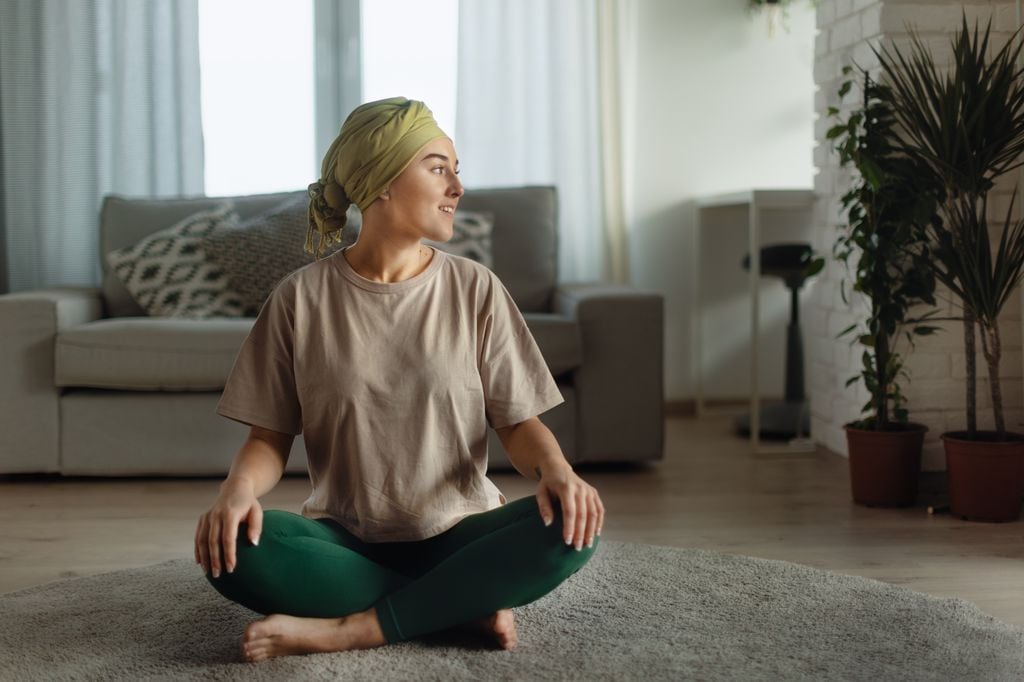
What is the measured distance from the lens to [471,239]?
3.85 metres

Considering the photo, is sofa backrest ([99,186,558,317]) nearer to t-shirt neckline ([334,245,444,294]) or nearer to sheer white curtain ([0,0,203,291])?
sheer white curtain ([0,0,203,291])

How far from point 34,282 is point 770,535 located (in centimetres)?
276

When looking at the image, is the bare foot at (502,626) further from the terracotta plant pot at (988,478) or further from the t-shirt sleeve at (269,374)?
the terracotta plant pot at (988,478)

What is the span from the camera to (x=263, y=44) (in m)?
4.31

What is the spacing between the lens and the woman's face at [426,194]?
1841mm

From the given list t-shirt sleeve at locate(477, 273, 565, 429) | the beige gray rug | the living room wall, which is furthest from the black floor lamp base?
t-shirt sleeve at locate(477, 273, 565, 429)

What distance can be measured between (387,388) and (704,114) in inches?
117

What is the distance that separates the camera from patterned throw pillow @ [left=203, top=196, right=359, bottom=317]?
366cm

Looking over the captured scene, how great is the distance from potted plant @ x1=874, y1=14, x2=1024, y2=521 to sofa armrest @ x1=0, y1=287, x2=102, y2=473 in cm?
238

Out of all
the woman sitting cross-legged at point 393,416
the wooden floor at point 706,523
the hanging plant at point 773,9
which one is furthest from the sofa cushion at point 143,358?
the hanging plant at point 773,9

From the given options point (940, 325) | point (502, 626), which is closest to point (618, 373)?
point (940, 325)

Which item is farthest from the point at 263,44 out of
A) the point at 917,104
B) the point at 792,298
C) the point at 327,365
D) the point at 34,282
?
the point at 327,365

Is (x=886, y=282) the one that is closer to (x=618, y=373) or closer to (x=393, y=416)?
(x=618, y=373)

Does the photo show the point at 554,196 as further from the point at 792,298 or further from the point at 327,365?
the point at 327,365
